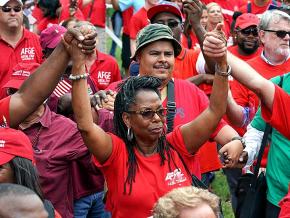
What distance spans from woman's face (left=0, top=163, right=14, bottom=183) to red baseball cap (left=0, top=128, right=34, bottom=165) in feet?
0.12

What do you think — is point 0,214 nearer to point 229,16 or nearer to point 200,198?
point 200,198

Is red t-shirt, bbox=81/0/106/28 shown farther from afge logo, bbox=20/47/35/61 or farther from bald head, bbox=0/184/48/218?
bald head, bbox=0/184/48/218

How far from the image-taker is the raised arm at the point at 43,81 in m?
4.43

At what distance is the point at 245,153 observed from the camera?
5.52m

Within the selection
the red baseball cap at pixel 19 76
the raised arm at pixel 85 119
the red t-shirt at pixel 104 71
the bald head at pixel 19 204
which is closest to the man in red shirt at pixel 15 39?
the red t-shirt at pixel 104 71

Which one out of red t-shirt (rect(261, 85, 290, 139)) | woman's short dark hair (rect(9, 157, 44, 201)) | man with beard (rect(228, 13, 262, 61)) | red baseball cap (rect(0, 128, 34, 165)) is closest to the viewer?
woman's short dark hair (rect(9, 157, 44, 201))

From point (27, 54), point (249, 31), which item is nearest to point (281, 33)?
point (249, 31)

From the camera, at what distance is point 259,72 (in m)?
7.02

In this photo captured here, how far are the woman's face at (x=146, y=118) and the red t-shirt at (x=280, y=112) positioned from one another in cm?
84

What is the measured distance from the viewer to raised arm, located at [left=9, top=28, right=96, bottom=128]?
4.43m

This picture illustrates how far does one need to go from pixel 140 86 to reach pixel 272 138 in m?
1.25

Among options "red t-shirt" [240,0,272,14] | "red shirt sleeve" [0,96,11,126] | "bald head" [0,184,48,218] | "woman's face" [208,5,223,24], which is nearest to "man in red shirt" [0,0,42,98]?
"woman's face" [208,5,223,24]

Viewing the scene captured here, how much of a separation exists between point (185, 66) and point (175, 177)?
2696 millimetres

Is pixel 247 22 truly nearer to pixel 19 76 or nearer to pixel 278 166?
pixel 278 166
